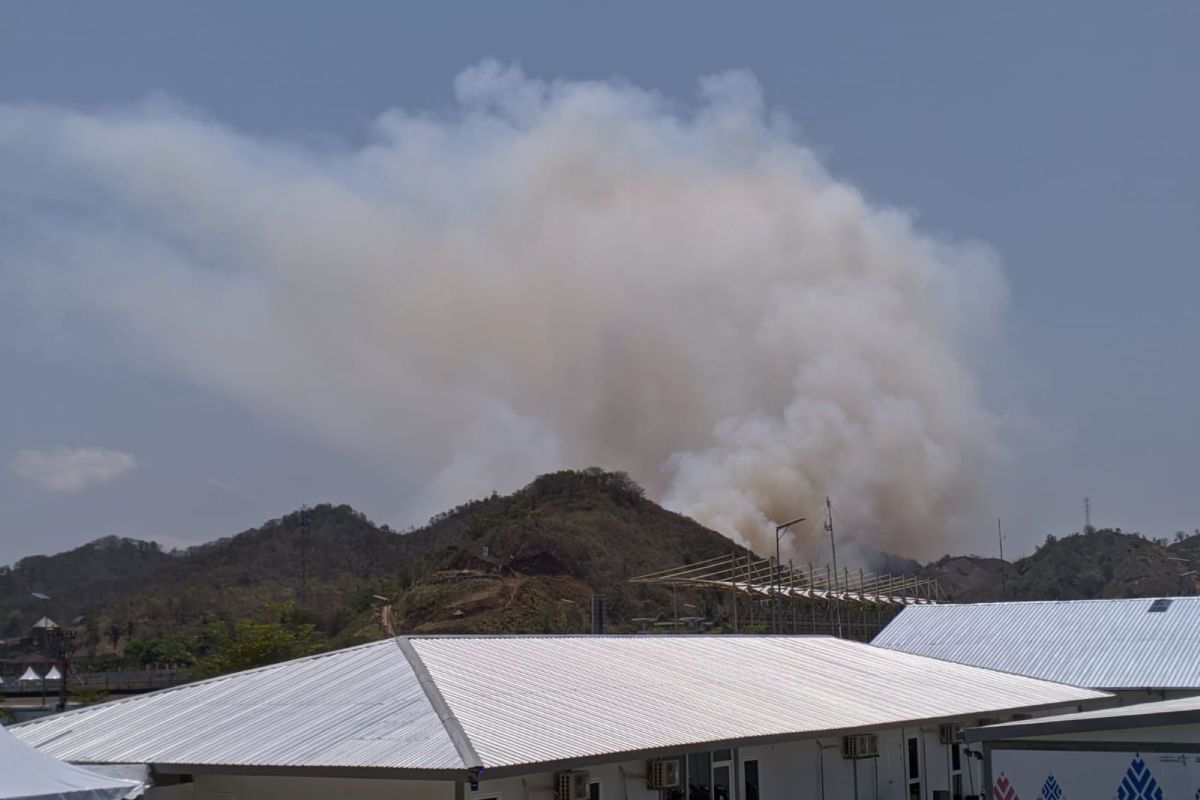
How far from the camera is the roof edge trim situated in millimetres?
14539

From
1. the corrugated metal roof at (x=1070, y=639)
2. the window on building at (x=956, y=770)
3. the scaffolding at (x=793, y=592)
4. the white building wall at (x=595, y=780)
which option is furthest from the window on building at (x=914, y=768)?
the scaffolding at (x=793, y=592)

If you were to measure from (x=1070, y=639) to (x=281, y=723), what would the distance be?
26.3m

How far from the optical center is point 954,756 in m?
27.5

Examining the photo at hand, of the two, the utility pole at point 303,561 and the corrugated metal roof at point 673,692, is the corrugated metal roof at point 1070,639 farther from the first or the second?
the utility pole at point 303,561

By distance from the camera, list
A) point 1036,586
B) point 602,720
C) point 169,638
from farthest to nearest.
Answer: point 1036,586
point 169,638
point 602,720

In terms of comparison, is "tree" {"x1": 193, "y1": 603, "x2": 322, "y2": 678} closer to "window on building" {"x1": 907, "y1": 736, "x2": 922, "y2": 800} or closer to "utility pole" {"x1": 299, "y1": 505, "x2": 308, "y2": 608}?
"window on building" {"x1": 907, "y1": 736, "x2": 922, "y2": 800}

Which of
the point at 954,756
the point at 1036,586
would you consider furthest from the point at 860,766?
the point at 1036,586

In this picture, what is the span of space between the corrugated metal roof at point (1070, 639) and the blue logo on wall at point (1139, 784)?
20.7 m

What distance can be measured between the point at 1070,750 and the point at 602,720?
6357mm

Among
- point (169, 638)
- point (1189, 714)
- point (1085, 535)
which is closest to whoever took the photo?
point (1189, 714)

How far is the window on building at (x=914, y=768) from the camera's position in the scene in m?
25.9

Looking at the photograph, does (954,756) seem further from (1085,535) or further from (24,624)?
(24,624)

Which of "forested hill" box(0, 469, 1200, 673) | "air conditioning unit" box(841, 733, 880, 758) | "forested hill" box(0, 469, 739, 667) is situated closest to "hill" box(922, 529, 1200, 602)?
"forested hill" box(0, 469, 1200, 673)

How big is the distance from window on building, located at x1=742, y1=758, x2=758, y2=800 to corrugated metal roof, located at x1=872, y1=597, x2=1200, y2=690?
1558 centimetres
